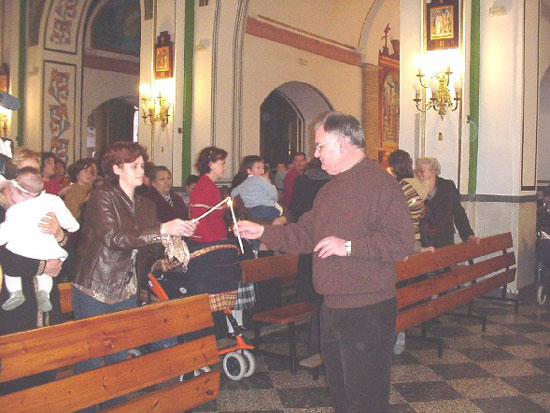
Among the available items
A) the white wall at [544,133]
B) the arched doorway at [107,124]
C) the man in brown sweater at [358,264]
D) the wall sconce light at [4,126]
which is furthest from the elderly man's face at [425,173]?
the arched doorway at [107,124]

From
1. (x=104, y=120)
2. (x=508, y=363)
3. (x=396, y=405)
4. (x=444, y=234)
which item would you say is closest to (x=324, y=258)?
(x=396, y=405)

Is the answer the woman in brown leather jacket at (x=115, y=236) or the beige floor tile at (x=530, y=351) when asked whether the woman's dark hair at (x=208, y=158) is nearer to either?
the woman in brown leather jacket at (x=115, y=236)

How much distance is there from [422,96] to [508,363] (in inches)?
150

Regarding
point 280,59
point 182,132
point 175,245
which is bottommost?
point 175,245

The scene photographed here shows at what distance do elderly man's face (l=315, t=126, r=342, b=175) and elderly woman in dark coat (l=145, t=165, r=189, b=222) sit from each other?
351 centimetres

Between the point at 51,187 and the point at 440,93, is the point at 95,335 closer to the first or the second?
the point at 51,187

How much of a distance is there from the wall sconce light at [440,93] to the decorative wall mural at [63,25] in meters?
8.75

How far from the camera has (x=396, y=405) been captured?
4273 mm

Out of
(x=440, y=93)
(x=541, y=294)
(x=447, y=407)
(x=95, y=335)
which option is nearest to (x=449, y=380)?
(x=447, y=407)

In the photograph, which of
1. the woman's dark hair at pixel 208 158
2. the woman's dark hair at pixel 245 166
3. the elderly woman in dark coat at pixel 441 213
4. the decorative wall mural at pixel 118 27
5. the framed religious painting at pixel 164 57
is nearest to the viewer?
the woman's dark hair at pixel 208 158

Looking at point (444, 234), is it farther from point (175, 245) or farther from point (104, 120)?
point (104, 120)

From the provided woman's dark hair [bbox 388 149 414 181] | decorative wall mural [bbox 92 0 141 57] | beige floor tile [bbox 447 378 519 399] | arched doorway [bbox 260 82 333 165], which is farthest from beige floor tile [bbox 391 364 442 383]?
decorative wall mural [bbox 92 0 141 57]

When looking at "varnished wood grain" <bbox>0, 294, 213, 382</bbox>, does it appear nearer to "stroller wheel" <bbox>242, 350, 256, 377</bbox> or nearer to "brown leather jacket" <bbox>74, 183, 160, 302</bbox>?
"brown leather jacket" <bbox>74, 183, 160, 302</bbox>

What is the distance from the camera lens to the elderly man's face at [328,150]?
2.90 meters
